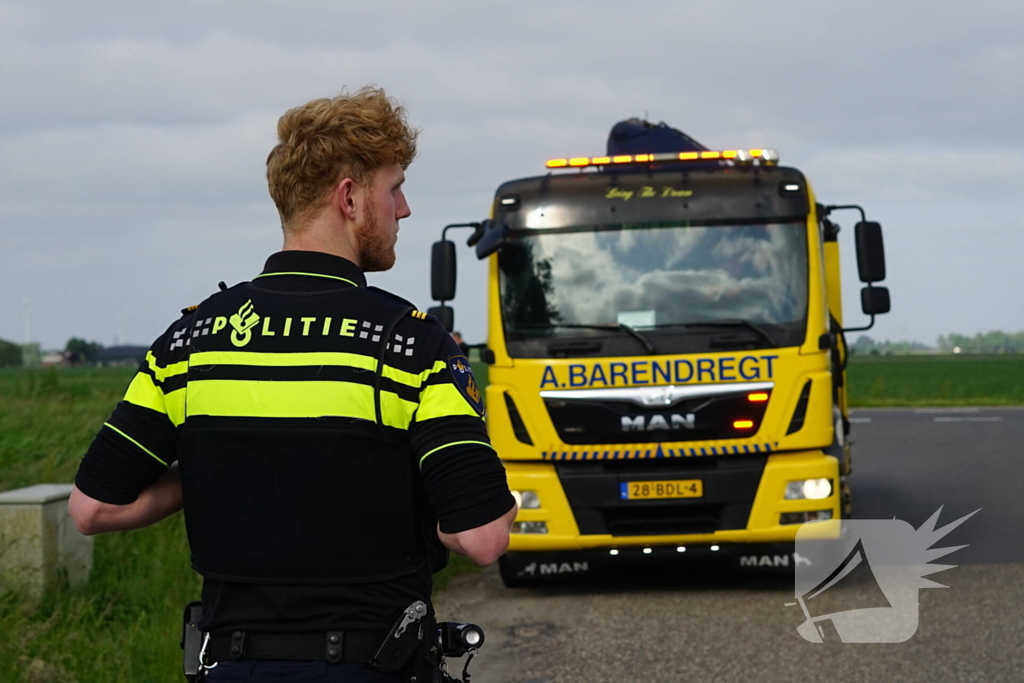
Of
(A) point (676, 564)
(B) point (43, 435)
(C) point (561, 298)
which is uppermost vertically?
(C) point (561, 298)

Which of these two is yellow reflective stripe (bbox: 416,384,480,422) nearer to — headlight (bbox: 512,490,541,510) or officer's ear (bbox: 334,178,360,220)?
officer's ear (bbox: 334,178,360,220)

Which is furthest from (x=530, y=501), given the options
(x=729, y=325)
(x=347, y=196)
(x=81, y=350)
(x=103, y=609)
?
(x=81, y=350)

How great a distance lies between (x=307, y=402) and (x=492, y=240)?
255 inches

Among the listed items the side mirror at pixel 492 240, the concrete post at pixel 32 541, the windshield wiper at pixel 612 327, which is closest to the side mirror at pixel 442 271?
the side mirror at pixel 492 240

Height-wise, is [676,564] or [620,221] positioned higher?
[620,221]

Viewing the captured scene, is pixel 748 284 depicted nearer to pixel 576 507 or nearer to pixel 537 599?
pixel 576 507

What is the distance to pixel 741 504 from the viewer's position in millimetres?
8453

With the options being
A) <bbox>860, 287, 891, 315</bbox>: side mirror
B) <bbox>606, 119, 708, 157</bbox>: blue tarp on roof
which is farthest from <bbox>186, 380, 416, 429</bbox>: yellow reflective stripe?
<bbox>606, 119, 708, 157</bbox>: blue tarp on roof

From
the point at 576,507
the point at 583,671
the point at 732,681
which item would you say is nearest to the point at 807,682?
the point at 732,681

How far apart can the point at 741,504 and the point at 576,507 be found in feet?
3.26

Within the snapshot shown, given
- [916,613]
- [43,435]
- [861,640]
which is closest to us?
[861,640]

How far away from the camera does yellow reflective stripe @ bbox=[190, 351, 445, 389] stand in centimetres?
240

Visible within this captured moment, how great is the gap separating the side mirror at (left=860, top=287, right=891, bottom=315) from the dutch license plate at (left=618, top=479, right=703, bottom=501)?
6.35 feet

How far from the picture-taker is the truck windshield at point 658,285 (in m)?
8.67
